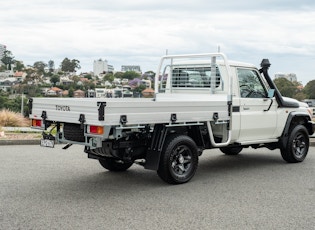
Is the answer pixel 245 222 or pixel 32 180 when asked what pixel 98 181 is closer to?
pixel 32 180

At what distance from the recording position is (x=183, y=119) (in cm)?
755

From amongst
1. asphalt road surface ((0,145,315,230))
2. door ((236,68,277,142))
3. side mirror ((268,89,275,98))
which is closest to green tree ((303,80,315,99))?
asphalt road surface ((0,145,315,230))

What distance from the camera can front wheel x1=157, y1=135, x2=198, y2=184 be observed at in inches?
295

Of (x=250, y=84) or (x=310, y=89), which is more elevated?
(x=250, y=84)

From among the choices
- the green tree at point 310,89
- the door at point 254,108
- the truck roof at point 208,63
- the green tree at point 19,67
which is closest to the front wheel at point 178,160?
the door at point 254,108

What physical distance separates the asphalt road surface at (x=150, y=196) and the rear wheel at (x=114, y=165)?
0.12 metres

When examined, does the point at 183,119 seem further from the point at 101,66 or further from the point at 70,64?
the point at 70,64

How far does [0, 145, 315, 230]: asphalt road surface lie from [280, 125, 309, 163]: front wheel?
0.70 feet

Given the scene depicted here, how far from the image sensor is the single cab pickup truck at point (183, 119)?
6.88 meters

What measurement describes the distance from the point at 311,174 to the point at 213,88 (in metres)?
2.48

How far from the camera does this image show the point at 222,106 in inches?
324

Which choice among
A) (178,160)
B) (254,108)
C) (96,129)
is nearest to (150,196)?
(178,160)

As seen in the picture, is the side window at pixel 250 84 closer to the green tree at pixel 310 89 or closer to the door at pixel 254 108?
the door at pixel 254 108

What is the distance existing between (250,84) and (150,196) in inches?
140
